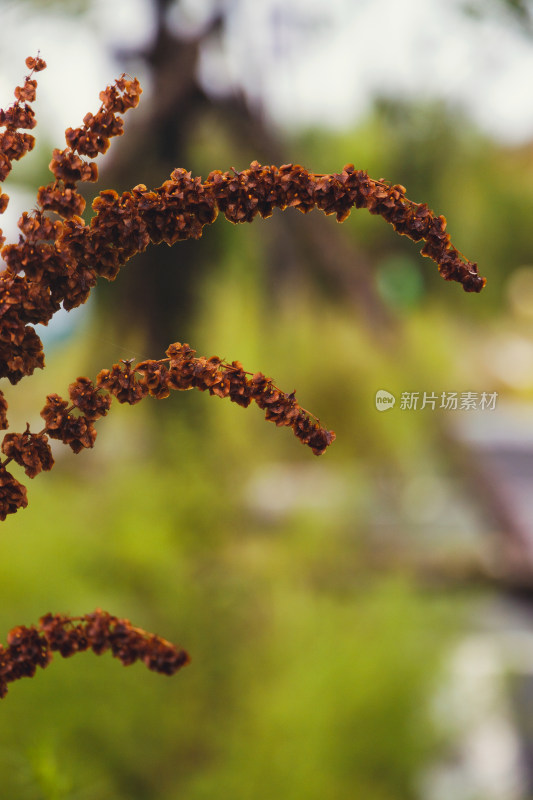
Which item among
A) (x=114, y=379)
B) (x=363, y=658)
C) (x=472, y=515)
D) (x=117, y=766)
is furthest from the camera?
(x=472, y=515)

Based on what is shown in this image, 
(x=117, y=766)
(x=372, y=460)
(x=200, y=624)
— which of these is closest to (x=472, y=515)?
(x=372, y=460)

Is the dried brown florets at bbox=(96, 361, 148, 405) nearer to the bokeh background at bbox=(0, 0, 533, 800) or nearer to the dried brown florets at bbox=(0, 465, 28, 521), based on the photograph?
the dried brown florets at bbox=(0, 465, 28, 521)

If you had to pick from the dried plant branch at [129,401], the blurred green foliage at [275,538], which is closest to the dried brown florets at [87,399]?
the dried plant branch at [129,401]

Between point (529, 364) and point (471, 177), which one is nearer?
point (471, 177)

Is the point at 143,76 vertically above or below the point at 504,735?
above

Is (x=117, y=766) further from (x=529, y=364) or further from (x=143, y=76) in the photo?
(x=529, y=364)

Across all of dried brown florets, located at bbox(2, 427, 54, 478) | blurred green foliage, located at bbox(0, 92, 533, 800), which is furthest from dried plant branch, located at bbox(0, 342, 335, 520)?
blurred green foliage, located at bbox(0, 92, 533, 800)

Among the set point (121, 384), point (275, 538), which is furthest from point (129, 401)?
point (275, 538)

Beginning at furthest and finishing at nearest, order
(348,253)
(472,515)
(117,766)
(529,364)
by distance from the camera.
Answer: (529,364)
(472,515)
(348,253)
(117,766)
